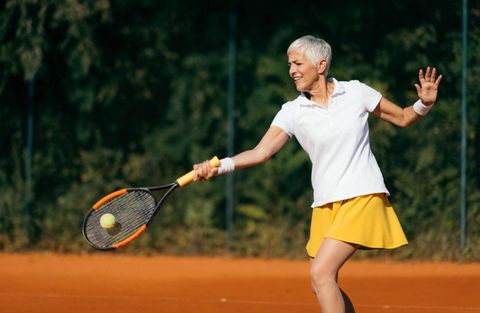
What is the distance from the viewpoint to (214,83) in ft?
37.3

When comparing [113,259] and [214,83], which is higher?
[214,83]

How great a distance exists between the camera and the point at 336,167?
4.78 metres

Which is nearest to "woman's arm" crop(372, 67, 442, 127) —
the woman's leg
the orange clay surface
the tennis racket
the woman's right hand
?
the woman's leg

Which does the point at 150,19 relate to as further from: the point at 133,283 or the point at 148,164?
the point at 133,283

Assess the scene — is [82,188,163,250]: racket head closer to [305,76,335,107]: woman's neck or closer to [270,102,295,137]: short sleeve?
[270,102,295,137]: short sleeve

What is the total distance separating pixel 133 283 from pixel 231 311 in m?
1.91

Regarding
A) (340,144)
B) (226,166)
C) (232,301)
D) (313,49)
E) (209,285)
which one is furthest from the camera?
(209,285)

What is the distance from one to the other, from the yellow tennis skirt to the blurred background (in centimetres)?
538

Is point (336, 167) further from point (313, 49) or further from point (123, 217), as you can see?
point (123, 217)

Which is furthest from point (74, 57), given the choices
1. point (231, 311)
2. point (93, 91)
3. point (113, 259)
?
point (231, 311)

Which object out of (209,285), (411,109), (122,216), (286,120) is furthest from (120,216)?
(209,285)

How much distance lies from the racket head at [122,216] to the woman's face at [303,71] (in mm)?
981

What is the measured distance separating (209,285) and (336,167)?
389 centimetres

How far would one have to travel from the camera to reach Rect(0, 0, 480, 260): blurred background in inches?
411
